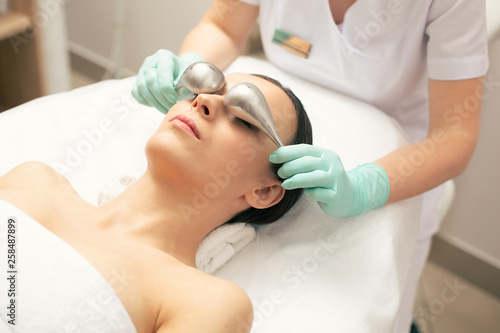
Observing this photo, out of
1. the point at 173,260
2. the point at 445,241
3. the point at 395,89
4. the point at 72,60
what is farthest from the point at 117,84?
the point at 72,60

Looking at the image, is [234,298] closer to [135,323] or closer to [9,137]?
[135,323]

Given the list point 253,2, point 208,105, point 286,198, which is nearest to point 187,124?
point 208,105

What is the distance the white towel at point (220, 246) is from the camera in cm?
114

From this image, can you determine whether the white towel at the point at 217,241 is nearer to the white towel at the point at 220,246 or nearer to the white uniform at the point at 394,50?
the white towel at the point at 220,246

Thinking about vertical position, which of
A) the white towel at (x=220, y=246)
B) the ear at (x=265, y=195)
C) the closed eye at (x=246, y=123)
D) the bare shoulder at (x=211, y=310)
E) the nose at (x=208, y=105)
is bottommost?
the white towel at (x=220, y=246)

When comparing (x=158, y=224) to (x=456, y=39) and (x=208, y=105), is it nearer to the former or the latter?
(x=208, y=105)

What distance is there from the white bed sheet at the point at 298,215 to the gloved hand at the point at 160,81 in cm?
15

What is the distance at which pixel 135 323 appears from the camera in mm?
903

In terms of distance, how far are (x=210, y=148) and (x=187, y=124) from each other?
7 cm

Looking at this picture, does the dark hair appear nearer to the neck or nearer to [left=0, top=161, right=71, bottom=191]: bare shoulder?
the neck

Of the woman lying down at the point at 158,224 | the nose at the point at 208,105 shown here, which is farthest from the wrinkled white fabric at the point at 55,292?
the nose at the point at 208,105

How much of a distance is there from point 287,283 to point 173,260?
0.86 feet

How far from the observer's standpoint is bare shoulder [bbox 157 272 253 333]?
35.0 inches

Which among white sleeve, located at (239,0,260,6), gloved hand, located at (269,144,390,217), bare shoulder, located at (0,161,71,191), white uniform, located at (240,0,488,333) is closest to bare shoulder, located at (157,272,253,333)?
gloved hand, located at (269,144,390,217)
